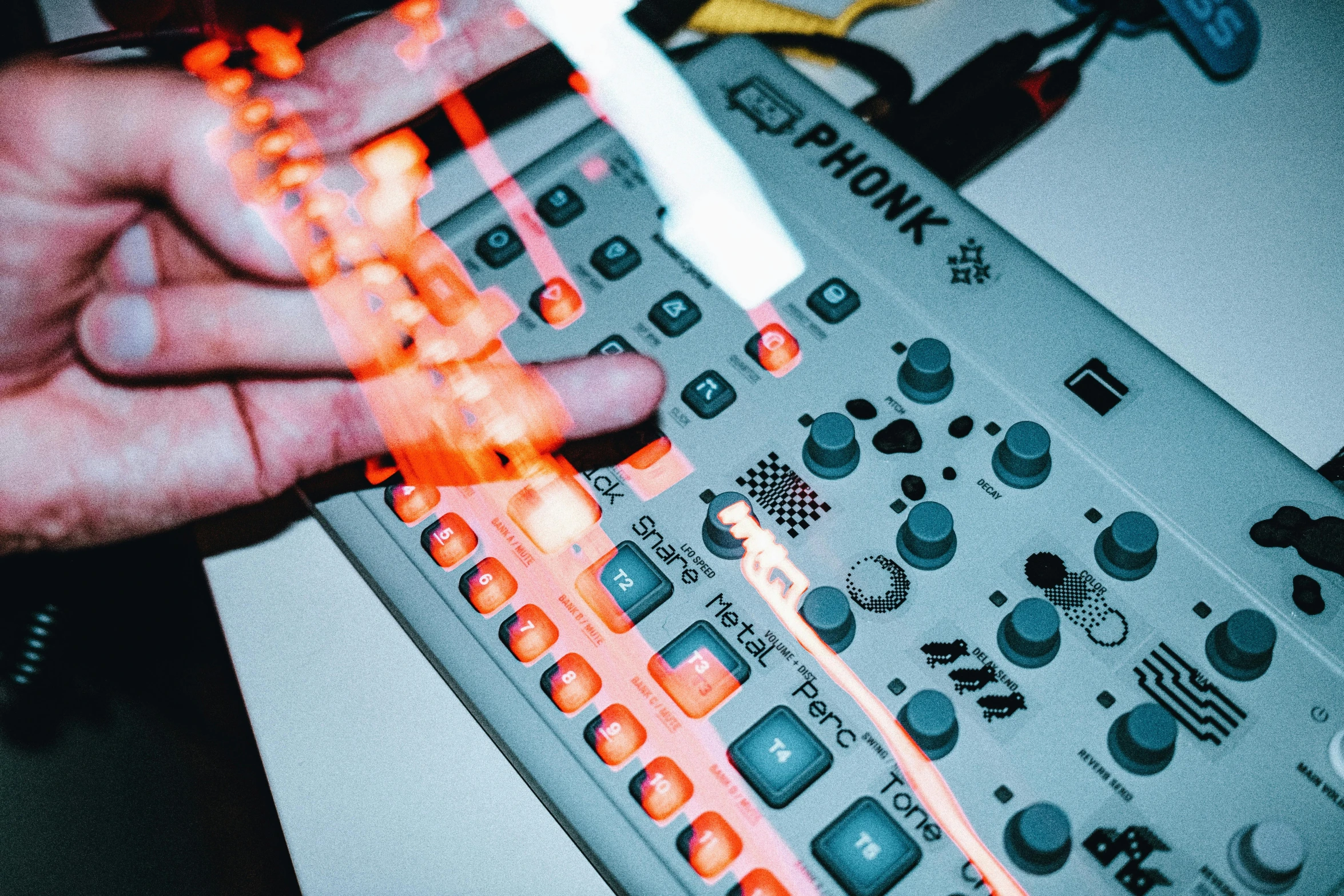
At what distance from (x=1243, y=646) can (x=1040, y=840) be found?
12 cm

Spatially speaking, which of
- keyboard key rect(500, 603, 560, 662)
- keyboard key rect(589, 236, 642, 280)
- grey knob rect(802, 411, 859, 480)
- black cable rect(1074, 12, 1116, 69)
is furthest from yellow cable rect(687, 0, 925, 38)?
keyboard key rect(500, 603, 560, 662)

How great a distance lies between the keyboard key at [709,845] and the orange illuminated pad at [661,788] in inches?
0.4

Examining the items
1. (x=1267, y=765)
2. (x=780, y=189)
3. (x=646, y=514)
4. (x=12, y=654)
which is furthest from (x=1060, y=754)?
(x=12, y=654)

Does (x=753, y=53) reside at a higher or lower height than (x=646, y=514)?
higher

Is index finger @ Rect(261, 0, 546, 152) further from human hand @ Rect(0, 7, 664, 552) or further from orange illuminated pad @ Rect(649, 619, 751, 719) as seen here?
orange illuminated pad @ Rect(649, 619, 751, 719)

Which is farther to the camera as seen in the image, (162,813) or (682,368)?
(162,813)

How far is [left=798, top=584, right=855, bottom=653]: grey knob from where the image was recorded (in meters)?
0.41

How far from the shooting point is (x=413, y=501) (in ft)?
1.55

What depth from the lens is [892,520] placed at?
0.45 meters

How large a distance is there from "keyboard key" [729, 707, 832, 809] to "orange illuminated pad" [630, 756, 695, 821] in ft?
0.08

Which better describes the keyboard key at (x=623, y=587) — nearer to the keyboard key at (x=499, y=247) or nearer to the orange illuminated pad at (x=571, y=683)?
the orange illuminated pad at (x=571, y=683)

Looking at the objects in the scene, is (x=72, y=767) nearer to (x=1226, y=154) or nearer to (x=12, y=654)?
(x=12, y=654)

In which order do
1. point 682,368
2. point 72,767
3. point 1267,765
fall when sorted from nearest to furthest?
1. point 1267,765
2. point 682,368
3. point 72,767

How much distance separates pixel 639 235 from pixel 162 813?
26.4 inches
